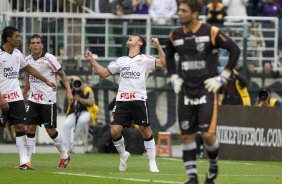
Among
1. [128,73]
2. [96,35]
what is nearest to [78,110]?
[96,35]

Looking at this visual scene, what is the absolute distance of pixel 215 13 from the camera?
3041 cm

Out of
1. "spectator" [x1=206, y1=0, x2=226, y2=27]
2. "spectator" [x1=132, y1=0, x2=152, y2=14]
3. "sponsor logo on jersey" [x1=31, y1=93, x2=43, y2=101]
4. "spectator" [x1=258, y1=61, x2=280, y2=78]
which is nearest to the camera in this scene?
"sponsor logo on jersey" [x1=31, y1=93, x2=43, y2=101]

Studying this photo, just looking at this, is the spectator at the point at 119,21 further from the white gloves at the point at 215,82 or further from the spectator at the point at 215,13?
the white gloves at the point at 215,82

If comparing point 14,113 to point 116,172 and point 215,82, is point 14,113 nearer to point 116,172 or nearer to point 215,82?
point 116,172

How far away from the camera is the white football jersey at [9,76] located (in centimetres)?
1928

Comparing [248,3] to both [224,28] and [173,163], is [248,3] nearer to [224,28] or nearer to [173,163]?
[224,28]

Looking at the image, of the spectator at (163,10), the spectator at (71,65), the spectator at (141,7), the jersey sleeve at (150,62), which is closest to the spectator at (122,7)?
the spectator at (141,7)

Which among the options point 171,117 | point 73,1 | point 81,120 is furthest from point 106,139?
point 73,1

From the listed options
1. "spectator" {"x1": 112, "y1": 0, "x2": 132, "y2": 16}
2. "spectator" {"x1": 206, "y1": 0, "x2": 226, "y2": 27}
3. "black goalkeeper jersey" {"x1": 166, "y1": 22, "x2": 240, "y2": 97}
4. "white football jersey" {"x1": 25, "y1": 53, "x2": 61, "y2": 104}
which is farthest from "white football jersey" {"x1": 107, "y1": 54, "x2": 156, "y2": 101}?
"spectator" {"x1": 112, "y1": 0, "x2": 132, "y2": 16}

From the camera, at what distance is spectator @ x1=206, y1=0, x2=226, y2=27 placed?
3041 cm

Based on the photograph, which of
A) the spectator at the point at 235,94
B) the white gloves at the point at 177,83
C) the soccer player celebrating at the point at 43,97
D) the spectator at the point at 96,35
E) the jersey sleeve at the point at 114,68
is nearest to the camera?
the white gloves at the point at 177,83

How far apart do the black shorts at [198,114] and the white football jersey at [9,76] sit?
5.52m

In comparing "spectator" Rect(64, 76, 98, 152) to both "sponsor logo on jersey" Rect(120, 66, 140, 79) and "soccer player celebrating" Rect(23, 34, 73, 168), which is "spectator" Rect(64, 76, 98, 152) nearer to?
"soccer player celebrating" Rect(23, 34, 73, 168)

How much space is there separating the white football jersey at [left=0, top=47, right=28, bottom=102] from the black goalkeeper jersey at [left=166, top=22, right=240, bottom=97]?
5441 millimetres
